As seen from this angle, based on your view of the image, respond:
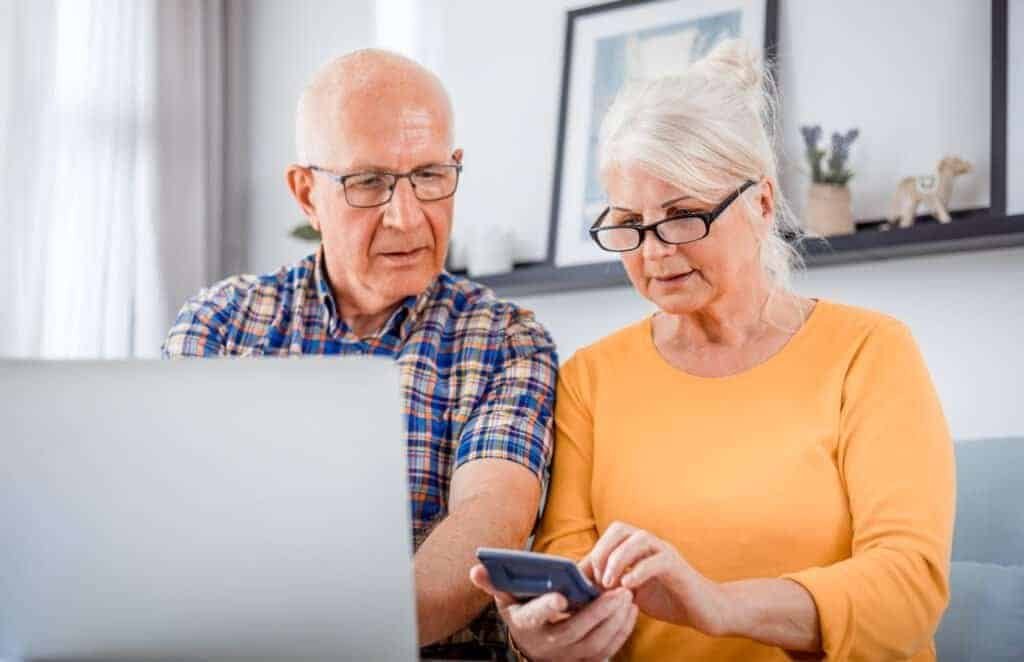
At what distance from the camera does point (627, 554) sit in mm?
1067

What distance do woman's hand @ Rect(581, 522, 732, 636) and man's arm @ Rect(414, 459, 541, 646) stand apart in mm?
264

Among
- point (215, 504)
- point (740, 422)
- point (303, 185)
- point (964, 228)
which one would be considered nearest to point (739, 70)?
point (740, 422)

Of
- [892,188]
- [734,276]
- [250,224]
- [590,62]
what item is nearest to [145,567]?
[734,276]

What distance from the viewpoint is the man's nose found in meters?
1.68

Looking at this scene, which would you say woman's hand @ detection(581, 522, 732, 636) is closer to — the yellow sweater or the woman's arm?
the woman's arm

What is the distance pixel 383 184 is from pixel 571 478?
534 mm

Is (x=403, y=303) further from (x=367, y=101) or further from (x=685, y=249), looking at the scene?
(x=685, y=249)

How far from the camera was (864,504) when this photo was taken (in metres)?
1.33

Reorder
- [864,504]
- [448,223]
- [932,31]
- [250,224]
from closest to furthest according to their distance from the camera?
[864,504] → [448,223] → [932,31] → [250,224]

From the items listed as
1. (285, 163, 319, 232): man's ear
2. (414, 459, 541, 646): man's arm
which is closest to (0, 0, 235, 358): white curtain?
(285, 163, 319, 232): man's ear

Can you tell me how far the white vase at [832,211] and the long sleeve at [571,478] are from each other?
1289 mm

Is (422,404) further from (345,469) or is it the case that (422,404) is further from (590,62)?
(590,62)

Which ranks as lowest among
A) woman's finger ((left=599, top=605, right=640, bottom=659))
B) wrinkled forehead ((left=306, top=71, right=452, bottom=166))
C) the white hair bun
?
woman's finger ((left=599, top=605, right=640, bottom=659))

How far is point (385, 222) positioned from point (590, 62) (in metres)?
1.83
